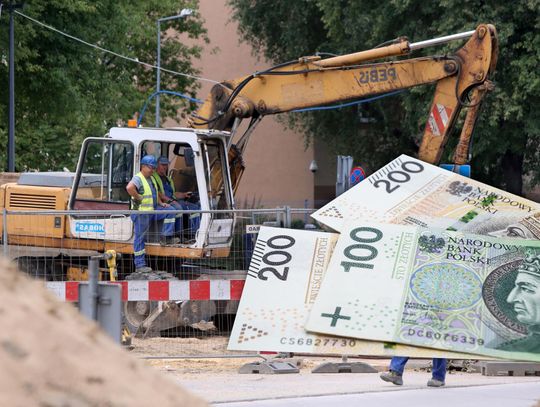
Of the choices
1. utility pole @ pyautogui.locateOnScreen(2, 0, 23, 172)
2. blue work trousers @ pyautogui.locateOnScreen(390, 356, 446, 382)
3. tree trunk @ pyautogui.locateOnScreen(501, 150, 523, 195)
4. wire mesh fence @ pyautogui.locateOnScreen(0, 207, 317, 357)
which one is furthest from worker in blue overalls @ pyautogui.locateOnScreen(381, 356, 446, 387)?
tree trunk @ pyautogui.locateOnScreen(501, 150, 523, 195)

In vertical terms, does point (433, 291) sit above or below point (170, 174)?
below

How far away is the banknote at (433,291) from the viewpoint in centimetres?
1114

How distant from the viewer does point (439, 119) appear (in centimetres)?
1780

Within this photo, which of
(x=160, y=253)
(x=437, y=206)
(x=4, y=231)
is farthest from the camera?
(x=160, y=253)

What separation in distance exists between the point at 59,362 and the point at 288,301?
838 cm

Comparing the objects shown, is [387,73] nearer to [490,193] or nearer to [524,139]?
[490,193]

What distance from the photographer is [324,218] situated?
1146cm

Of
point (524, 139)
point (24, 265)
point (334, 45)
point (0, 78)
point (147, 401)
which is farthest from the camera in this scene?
point (334, 45)

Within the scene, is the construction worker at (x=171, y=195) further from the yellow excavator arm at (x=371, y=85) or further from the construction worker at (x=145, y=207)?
the yellow excavator arm at (x=371, y=85)

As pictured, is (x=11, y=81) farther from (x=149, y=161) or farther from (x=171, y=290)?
(x=171, y=290)

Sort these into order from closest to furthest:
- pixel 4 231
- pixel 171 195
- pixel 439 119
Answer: pixel 4 231 < pixel 171 195 < pixel 439 119

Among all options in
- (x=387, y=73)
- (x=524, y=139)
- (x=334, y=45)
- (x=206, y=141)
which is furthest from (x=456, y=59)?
(x=334, y=45)

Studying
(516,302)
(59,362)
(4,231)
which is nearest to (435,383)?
(516,302)

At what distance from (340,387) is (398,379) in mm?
562
